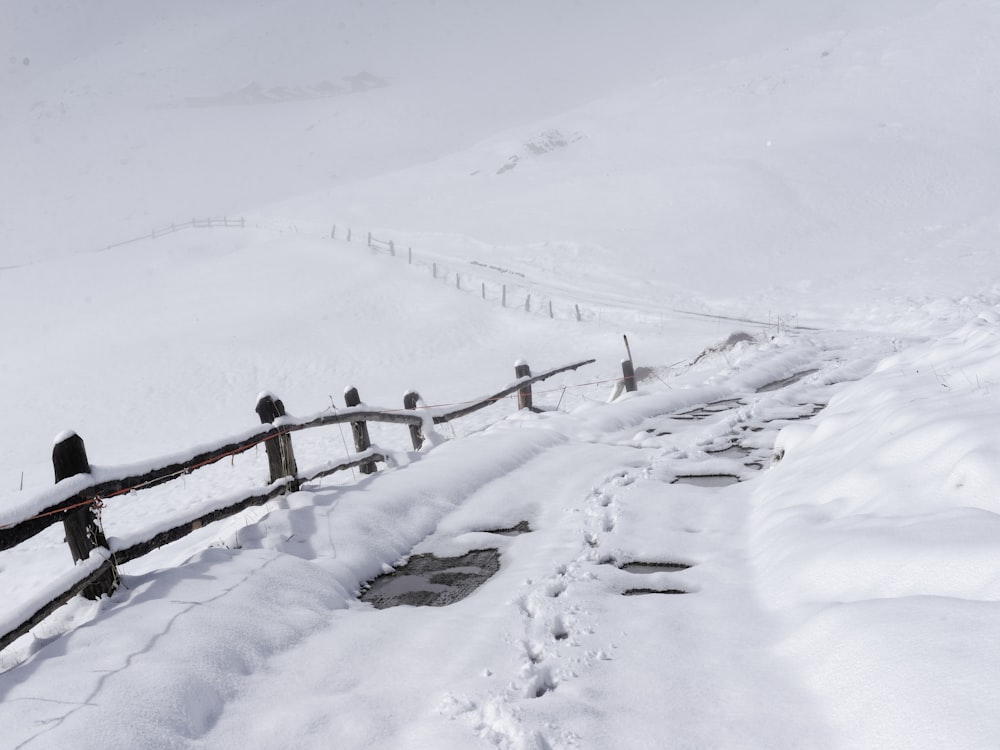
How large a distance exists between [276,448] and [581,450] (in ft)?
12.6

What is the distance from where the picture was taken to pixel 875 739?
2.55 m

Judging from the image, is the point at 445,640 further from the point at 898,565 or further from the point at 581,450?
the point at 581,450

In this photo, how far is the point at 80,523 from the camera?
4309 millimetres

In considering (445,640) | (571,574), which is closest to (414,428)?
(571,574)

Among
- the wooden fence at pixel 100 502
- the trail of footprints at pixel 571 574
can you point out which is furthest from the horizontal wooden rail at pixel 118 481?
the trail of footprints at pixel 571 574

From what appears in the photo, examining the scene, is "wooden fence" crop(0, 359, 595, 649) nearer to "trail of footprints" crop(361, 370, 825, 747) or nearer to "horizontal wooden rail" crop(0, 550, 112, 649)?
"horizontal wooden rail" crop(0, 550, 112, 649)

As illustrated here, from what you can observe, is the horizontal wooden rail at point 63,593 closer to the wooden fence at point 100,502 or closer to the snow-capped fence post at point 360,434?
the wooden fence at point 100,502

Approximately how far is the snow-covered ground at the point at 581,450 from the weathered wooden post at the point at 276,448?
Answer: 0.28 m

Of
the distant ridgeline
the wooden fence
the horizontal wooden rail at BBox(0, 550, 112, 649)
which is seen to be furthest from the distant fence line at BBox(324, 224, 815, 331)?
the distant ridgeline

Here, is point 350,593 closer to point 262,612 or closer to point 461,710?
point 262,612

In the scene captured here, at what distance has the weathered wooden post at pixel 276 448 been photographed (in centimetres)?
648

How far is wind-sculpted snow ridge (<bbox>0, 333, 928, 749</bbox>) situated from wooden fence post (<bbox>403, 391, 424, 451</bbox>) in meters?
3.10

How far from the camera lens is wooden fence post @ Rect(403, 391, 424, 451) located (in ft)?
32.9

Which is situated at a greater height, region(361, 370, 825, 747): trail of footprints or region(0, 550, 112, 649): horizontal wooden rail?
region(0, 550, 112, 649): horizontal wooden rail
